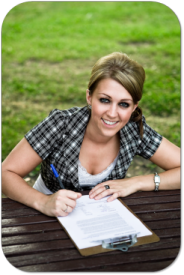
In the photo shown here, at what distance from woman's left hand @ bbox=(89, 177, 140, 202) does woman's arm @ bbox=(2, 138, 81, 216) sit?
23 cm

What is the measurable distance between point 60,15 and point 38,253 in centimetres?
961

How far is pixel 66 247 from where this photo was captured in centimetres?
162

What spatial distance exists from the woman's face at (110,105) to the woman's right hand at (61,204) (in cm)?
54

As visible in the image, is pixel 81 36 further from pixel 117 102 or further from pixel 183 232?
pixel 183 232

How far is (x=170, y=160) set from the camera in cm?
247

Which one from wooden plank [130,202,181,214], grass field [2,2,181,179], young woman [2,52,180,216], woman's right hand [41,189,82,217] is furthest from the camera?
grass field [2,2,181,179]

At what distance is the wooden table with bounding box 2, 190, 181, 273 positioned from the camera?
4.99 feet

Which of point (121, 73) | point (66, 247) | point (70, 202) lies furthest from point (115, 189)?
point (121, 73)

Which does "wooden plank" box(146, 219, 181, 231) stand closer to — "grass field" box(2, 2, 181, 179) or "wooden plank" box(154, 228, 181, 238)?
"wooden plank" box(154, 228, 181, 238)

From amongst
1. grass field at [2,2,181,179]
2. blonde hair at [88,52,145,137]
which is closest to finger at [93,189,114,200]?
blonde hair at [88,52,145,137]

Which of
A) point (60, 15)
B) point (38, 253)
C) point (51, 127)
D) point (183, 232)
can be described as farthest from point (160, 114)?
point (60, 15)

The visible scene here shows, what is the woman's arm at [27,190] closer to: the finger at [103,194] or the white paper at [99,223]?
the white paper at [99,223]

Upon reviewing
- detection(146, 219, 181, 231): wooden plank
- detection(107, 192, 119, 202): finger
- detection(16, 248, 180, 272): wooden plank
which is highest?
detection(107, 192, 119, 202): finger

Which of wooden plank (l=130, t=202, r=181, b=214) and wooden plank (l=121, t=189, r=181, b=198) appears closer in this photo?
wooden plank (l=130, t=202, r=181, b=214)
